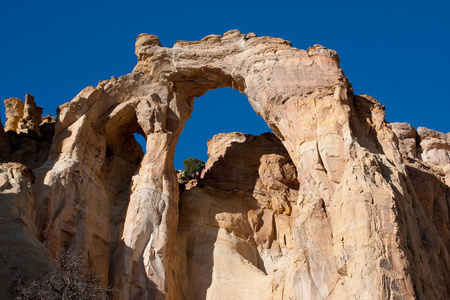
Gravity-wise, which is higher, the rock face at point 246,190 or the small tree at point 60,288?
the rock face at point 246,190

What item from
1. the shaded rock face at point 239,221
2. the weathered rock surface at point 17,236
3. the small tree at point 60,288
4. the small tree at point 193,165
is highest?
the small tree at point 193,165

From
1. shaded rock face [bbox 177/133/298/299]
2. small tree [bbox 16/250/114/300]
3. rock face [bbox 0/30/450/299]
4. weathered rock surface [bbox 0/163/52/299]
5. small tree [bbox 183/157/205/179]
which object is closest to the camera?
small tree [bbox 16/250/114/300]

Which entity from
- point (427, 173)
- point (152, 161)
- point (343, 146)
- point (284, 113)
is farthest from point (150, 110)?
point (427, 173)

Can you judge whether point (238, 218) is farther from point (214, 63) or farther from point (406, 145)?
point (406, 145)

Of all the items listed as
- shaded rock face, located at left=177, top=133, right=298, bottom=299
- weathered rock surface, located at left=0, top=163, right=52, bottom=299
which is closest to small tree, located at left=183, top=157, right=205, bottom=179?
shaded rock face, located at left=177, top=133, right=298, bottom=299

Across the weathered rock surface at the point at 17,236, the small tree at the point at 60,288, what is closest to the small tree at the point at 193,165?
the weathered rock surface at the point at 17,236

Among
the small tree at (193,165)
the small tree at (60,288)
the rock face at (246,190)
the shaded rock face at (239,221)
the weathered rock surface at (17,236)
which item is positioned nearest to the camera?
the small tree at (60,288)

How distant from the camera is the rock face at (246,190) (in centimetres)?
1848

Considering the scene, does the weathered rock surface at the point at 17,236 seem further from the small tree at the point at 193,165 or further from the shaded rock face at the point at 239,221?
the small tree at the point at 193,165

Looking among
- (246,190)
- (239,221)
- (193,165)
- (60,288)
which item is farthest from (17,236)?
(193,165)

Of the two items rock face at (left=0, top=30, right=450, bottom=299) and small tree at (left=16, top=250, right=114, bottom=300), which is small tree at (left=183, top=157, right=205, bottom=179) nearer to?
rock face at (left=0, top=30, right=450, bottom=299)

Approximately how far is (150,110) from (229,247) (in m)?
5.94

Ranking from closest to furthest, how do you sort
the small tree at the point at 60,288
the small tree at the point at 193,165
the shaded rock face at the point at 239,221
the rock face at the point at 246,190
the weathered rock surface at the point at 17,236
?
the small tree at the point at 60,288 → the weathered rock surface at the point at 17,236 → the rock face at the point at 246,190 → the shaded rock face at the point at 239,221 → the small tree at the point at 193,165

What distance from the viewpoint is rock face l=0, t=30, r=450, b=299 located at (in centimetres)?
1848
